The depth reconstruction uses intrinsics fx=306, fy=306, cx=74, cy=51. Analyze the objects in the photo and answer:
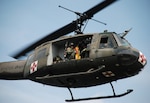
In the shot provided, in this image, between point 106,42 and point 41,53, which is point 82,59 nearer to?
point 106,42

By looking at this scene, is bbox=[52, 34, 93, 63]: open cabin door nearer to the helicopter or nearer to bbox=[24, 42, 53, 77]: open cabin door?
the helicopter

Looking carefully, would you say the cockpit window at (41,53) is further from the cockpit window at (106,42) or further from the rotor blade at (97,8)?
the cockpit window at (106,42)

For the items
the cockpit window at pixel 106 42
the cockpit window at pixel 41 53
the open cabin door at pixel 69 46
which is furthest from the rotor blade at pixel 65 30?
the cockpit window at pixel 106 42

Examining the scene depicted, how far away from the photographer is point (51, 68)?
1511 centimetres

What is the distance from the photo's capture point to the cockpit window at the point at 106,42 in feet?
46.2

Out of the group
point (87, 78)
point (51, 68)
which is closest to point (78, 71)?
point (87, 78)

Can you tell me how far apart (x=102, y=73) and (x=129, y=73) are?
124 cm

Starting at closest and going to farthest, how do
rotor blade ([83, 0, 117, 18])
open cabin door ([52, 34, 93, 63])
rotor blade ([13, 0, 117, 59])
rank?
rotor blade ([83, 0, 117, 18]), open cabin door ([52, 34, 93, 63]), rotor blade ([13, 0, 117, 59])

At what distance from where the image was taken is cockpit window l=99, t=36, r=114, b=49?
1409 cm

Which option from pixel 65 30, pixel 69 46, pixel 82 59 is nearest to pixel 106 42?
pixel 82 59

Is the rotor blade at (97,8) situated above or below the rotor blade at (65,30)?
above

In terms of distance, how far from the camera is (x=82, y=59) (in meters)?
14.3

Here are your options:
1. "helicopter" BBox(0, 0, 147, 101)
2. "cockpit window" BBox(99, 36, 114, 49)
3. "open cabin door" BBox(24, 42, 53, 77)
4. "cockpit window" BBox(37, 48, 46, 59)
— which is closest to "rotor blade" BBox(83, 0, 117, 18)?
"helicopter" BBox(0, 0, 147, 101)

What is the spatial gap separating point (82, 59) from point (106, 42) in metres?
1.38
